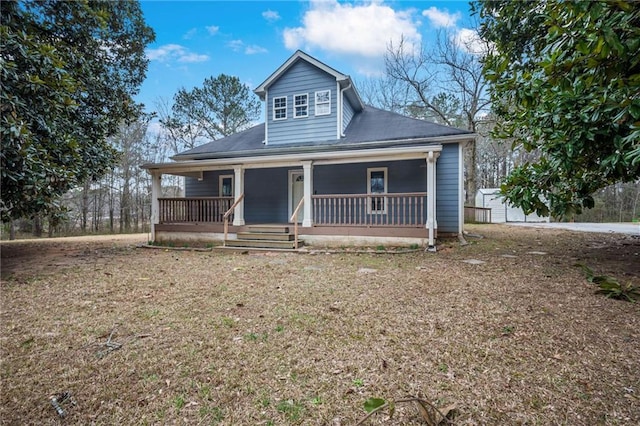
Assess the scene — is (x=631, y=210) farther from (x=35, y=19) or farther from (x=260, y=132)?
(x=35, y=19)

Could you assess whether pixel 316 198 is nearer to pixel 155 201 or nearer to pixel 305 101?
pixel 305 101

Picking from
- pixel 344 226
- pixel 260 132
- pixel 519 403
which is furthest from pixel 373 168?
pixel 519 403

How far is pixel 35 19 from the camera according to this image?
709 centimetres

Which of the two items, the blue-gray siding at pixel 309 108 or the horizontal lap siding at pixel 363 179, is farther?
the blue-gray siding at pixel 309 108

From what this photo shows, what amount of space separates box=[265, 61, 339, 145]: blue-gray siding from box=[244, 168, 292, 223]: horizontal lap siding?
127 cm

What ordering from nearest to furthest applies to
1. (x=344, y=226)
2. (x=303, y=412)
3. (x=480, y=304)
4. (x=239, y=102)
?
(x=303, y=412) < (x=480, y=304) < (x=344, y=226) < (x=239, y=102)

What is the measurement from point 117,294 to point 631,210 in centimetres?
3421

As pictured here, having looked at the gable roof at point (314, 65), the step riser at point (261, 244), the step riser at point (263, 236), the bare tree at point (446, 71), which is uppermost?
the bare tree at point (446, 71)

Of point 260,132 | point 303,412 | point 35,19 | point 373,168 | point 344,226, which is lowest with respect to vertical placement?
point 303,412

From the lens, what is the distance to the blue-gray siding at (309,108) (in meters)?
10.9

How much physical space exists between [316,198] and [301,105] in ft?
13.0

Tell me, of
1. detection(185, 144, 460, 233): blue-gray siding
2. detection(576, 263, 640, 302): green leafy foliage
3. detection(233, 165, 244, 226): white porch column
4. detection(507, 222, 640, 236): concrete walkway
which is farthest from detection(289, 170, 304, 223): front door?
detection(507, 222, 640, 236): concrete walkway

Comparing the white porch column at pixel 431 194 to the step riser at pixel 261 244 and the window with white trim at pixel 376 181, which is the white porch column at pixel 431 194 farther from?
the step riser at pixel 261 244

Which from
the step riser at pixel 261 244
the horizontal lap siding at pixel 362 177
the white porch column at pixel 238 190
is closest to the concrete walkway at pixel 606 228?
the horizontal lap siding at pixel 362 177
